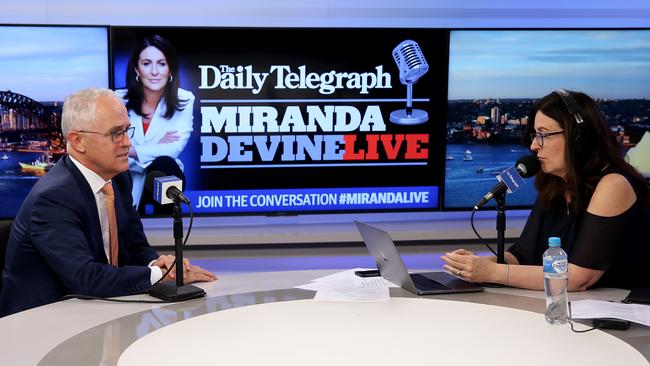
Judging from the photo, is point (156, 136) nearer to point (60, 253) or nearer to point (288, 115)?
point (288, 115)

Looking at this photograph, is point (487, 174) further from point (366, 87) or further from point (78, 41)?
point (78, 41)

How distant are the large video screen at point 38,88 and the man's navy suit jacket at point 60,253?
178 cm

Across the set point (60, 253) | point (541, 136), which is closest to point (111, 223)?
point (60, 253)

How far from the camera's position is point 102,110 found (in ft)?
10.0

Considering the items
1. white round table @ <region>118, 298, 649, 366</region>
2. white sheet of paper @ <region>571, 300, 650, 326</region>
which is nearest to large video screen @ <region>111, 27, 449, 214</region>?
white round table @ <region>118, 298, 649, 366</region>

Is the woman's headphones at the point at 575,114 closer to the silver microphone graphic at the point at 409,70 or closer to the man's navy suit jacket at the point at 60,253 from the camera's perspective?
the man's navy suit jacket at the point at 60,253

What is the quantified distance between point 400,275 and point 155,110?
7.88ft

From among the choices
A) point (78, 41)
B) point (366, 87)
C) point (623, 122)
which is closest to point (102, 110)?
point (78, 41)

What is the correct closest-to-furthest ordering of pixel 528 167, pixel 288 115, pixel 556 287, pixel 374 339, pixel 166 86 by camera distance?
pixel 374 339
pixel 556 287
pixel 528 167
pixel 166 86
pixel 288 115

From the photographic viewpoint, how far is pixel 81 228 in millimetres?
2906

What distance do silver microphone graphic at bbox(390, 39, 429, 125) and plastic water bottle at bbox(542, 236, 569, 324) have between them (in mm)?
2485

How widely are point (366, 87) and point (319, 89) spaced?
0.91ft

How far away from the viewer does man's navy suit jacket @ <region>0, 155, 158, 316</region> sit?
2.77 m

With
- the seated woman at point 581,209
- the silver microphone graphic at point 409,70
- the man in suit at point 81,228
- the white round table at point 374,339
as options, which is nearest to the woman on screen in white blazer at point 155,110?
the silver microphone graphic at point 409,70
